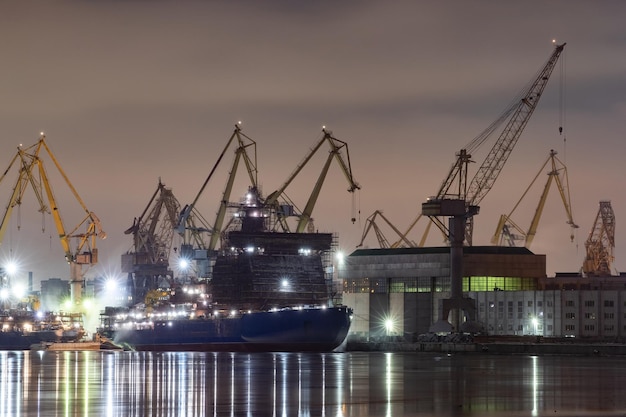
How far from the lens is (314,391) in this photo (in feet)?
243

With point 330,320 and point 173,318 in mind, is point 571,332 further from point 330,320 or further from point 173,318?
point 173,318

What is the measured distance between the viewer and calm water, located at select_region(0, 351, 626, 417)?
60.8m

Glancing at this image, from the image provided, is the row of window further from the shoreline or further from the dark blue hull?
the dark blue hull

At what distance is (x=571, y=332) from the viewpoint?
195m

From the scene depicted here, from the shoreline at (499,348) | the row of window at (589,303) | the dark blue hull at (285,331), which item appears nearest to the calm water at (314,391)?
the shoreline at (499,348)

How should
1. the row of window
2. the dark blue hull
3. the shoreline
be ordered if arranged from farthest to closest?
the row of window → the dark blue hull → the shoreline

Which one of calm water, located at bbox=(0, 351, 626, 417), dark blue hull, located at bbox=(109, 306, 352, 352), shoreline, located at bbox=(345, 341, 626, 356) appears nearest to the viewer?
calm water, located at bbox=(0, 351, 626, 417)

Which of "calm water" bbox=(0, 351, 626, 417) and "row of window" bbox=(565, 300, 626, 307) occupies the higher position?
"row of window" bbox=(565, 300, 626, 307)

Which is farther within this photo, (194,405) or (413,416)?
(194,405)

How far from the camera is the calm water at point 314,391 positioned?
2394 inches

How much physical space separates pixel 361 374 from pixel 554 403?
31860 millimetres

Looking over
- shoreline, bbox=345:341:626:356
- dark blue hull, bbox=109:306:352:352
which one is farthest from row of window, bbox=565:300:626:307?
dark blue hull, bbox=109:306:352:352

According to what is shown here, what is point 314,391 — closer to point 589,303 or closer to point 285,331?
point 285,331

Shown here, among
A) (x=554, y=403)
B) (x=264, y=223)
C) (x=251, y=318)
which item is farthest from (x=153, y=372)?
(x=264, y=223)
